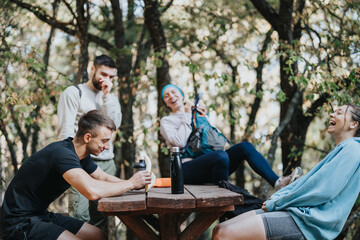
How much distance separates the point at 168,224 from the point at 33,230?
97cm

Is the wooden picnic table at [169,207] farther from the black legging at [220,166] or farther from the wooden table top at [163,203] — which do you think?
the black legging at [220,166]

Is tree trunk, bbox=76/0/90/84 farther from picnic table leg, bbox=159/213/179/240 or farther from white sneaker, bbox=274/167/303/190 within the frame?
white sneaker, bbox=274/167/303/190

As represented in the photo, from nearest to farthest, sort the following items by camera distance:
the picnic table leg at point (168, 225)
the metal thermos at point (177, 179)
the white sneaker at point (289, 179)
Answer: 1. the metal thermos at point (177, 179)
2. the picnic table leg at point (168, 225)
3. the white sneaker at point (289, 179)

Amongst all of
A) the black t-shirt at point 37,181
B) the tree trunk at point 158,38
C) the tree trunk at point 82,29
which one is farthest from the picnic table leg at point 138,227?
the tree trunk at point 158,38

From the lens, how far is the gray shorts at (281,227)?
262cm

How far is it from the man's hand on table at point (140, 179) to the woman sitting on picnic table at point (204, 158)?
2.94 feet

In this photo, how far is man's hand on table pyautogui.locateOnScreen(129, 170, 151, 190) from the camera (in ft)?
9.67

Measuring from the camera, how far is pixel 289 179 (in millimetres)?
→ 3457

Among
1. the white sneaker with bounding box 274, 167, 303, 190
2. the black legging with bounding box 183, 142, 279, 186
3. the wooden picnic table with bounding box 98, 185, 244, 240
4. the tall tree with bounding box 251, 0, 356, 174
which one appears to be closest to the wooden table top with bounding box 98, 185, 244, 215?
the wooden picnic table with bounding box 98, 185, 244, 240

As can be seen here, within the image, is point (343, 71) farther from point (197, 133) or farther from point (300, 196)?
point (300, 196)

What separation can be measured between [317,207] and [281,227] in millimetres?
285

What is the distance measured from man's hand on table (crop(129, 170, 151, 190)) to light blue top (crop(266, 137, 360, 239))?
1.02 meters

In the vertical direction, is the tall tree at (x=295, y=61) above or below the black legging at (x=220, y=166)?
above

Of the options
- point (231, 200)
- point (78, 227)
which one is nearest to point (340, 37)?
point (231, 200)
